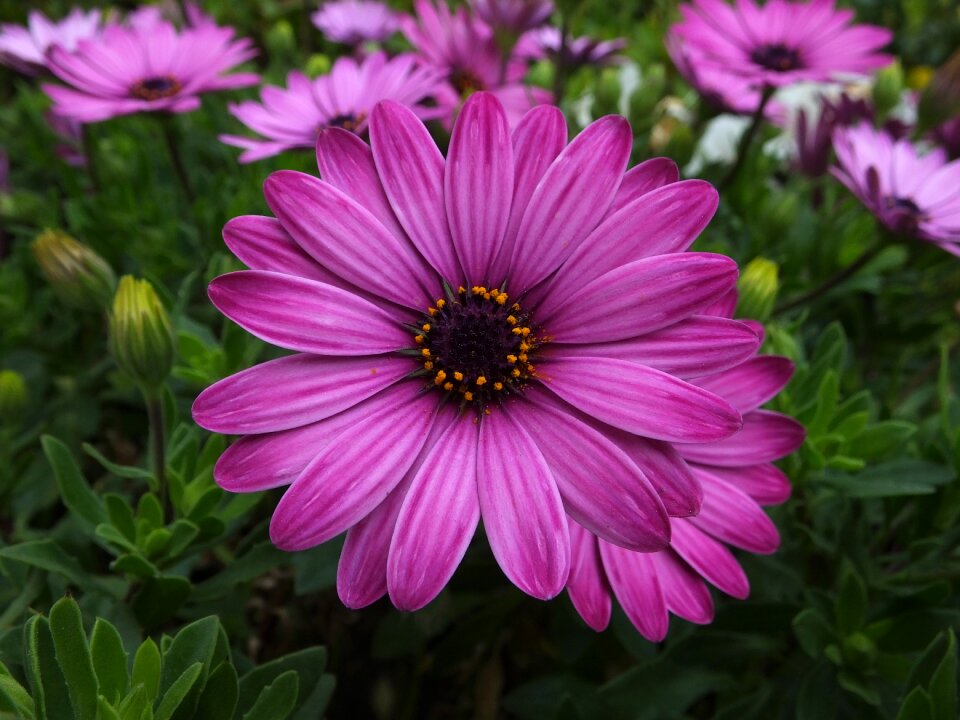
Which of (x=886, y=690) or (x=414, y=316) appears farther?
(x=886, y=690)

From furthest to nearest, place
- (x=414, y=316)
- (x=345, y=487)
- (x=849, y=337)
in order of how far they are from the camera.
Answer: (x=849, y=337) < (x=414, y=316) < (x=345, y=487)

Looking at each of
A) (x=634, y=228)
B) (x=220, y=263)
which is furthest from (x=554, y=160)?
(x=220, y=263)

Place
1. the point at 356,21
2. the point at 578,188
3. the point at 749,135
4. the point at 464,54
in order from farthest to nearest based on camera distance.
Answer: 1. the point at 356,21
2. the point at 464,54
3. the point at 749,135
4. the point at 578,188

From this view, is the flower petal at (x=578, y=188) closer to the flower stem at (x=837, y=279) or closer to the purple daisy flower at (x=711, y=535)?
the purple daisy flower at (x=711, y=535)

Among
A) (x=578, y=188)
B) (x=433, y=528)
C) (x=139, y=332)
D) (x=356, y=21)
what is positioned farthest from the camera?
(x=356, y=21)

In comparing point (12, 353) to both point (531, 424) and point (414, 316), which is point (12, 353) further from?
point (531, 424)

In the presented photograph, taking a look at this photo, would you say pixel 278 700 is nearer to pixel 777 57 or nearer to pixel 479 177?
pixel 479 177

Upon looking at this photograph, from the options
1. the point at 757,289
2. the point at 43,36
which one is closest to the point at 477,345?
the point at 757,289
